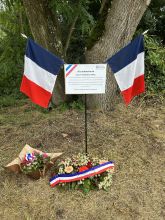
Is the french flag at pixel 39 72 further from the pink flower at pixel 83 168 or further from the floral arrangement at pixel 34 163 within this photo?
the pink flower at pixel 83 168

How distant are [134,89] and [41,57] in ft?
3.77

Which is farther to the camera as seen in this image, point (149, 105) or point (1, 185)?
point (149, 105)

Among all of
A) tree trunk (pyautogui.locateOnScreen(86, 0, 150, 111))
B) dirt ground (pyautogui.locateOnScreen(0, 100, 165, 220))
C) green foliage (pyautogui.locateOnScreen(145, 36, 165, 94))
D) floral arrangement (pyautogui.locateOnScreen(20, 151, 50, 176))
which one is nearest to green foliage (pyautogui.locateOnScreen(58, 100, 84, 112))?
dirt ground (pyautogui.locateOnScreen(0, 100, 165, 220))

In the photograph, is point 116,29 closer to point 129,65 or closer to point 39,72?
point 129,65

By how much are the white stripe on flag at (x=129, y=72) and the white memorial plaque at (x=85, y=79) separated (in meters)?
0.19

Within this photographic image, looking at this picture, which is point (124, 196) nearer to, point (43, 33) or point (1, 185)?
point (1, 185)

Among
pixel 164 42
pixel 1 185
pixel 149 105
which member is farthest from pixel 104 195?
pixel 164 42

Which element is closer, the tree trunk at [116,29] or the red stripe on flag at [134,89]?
the red stripe on flag at [134,89]

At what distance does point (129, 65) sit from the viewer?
343 centimetres

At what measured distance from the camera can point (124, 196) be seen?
3.48 metres

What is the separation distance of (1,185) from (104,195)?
1241 mm

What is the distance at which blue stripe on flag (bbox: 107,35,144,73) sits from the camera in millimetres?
3395

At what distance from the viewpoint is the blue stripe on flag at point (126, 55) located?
3.39 m

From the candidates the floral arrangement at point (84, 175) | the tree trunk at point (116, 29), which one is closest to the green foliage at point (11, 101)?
the tree trunk at point (116, 29)
